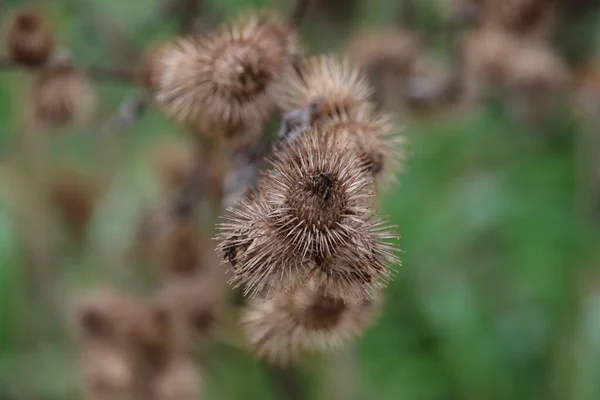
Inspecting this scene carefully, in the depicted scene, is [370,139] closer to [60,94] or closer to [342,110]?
[342,110]

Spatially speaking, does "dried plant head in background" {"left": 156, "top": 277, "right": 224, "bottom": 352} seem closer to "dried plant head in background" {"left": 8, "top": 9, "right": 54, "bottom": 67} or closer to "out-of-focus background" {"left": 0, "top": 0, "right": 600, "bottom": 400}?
"out-of-focus background" {"left": 0, "top": 0, "right": 600, "bottom": 400}

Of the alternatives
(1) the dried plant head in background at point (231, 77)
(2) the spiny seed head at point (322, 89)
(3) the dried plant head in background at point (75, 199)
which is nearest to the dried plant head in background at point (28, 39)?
(1) the dried plant head in background at point (231, 77)

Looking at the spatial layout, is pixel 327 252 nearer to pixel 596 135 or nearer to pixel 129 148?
pixel 596 135

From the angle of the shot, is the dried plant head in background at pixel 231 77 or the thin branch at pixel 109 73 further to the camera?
the thin branch at pixel 109 73

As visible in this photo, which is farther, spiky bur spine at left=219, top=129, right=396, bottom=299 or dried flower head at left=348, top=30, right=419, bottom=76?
dried flower head at left=348, top=30, right=419, bottom=76

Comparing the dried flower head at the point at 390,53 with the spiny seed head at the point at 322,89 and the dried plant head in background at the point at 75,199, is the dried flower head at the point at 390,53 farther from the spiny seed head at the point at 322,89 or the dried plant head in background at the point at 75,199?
the dried plant head in background at the point at 75,199

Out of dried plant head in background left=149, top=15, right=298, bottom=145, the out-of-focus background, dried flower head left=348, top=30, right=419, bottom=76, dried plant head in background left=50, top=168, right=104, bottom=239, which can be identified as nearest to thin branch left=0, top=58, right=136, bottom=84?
the out-of-focus background

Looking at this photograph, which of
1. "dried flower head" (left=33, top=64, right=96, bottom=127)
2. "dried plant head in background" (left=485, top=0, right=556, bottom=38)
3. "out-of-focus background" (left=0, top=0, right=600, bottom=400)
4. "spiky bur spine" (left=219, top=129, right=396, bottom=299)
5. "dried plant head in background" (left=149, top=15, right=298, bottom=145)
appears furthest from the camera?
"out-of-focus background" (left=0, top=0, right=600, bottom=400)
